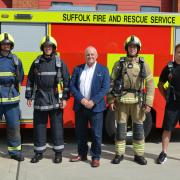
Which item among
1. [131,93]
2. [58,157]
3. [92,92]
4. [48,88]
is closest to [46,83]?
[48,88]

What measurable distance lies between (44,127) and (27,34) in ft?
5.66

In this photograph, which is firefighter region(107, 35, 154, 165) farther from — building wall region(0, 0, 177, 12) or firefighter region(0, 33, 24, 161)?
building wall region(0, 0, 177, 12)

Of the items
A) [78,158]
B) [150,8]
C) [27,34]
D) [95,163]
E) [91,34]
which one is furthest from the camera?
[150,8]

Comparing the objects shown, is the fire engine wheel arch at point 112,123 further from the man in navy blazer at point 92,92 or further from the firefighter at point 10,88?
the firefighter at point 10,88

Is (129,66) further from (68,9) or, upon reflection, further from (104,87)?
(68,9)

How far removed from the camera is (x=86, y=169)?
5.96m

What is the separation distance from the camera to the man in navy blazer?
5.88 metres

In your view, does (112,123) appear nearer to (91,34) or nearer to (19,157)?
(91,34)

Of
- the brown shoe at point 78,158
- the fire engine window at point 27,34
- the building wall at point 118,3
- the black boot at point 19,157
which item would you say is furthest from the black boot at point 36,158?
the building wall at point 118,3

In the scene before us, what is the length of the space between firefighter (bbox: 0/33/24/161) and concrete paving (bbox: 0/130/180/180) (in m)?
0.32

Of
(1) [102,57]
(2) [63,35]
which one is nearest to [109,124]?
(1) [102,57]

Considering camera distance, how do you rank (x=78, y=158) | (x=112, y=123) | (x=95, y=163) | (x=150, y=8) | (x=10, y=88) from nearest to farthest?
1. (x=95, y=163)
2. (x=10, y=88)
3. (x=78, y=158)
4. (x=112, y=123)
5. (x=150, y=8)

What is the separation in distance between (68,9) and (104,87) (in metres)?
1.85

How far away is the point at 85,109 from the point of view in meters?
6.01
